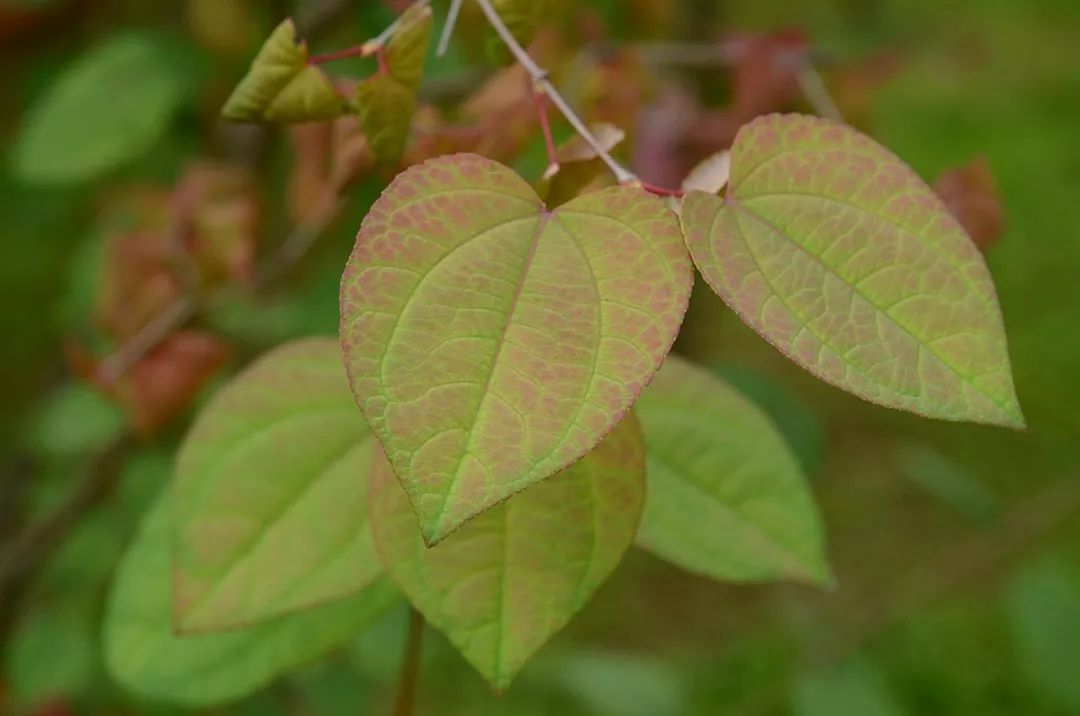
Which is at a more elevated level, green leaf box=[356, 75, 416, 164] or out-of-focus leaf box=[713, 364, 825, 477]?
green leaf box=[356, 75, 416, 164]

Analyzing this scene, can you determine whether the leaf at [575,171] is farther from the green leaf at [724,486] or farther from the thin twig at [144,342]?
the thin twig at [144,342]

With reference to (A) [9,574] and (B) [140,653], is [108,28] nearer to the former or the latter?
(A) [9,574]

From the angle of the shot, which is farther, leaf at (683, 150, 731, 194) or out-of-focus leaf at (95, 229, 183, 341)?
out-of-focus leaf at (95, 229, 183, 341)

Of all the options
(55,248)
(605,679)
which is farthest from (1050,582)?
(55,248)

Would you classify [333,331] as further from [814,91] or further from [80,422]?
[814,91]

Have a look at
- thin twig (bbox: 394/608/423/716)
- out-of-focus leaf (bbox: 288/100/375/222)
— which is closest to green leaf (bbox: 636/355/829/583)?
thin twig (bbox: 394/608/423/716)

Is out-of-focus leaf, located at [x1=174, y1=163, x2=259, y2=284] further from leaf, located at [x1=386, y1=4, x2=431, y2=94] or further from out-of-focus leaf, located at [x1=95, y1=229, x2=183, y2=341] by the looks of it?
leaf, located at [x1=386, y1=4, x2=431, y2=94]
